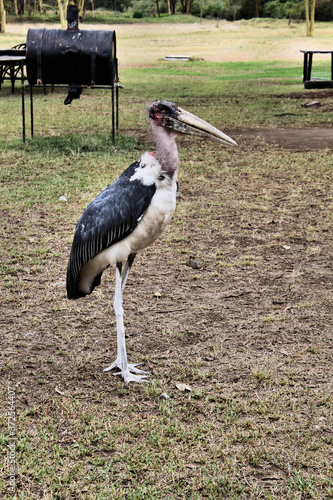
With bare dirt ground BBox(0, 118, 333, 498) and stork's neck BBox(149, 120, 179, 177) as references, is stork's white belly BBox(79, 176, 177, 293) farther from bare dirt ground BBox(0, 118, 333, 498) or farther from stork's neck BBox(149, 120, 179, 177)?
bare dirt ground BBox(0, 118, 333, 498)

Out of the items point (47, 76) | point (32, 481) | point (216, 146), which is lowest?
point (32, 481)

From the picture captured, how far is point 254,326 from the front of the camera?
409 cm

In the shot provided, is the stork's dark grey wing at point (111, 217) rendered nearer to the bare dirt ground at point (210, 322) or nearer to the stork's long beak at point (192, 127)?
the stork's long beak at point (192, 127)

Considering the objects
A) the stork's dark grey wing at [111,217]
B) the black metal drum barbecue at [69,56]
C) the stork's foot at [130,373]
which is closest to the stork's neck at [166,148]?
the stork's dark grey wing at [111,217]

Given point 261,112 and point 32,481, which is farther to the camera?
point 261,112

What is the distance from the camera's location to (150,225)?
3.31 meters

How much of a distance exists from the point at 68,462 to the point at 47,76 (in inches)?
274

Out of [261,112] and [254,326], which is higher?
[261,112]

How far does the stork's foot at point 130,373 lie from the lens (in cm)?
342

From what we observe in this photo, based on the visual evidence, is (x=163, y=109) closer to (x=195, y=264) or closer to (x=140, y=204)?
(x=140, y=204)

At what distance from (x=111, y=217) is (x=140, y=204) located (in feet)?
0.63

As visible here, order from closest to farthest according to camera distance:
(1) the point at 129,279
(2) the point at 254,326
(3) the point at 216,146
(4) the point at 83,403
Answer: (4) the point at 83,403 → (2) the point at 254,326 → (1) the point at 129,279 → (3) the point at 216,146

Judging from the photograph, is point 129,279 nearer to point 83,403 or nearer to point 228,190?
point 83,403

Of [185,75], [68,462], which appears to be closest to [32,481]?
[68,462]
